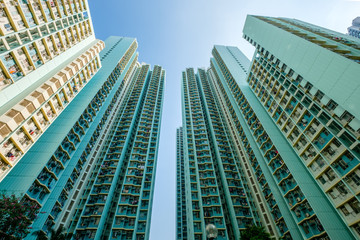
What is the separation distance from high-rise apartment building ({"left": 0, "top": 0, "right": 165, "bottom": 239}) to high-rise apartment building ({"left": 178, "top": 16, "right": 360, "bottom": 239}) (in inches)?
668

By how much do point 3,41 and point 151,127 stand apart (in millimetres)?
40846

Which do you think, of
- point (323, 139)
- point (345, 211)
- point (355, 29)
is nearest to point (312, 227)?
point (345, 211)

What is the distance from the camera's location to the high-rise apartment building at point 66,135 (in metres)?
20.2

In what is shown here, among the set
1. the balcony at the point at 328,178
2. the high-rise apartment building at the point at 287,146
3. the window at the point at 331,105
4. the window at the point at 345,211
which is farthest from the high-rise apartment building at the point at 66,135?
the window at the point at 331,105

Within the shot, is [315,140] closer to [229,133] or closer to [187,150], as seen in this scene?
[229,133]

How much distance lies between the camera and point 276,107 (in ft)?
115

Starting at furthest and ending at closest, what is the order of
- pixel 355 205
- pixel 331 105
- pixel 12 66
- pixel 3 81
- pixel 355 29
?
pixel 355 29
pixel 331 105
pixel 12 66
pixel 355 205
pixel 3 81

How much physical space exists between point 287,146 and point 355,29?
134091 millimetres

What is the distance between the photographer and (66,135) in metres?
28.7

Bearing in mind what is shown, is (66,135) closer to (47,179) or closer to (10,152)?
(47,179)

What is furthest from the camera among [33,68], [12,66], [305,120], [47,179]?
[305,120]

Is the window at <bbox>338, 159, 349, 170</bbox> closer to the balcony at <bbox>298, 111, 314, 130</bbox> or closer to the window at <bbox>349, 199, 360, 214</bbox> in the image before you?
the window at <bbox>349, 199, 360, 214</bbox>

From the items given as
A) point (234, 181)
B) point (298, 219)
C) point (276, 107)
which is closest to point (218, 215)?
point (234, 181)

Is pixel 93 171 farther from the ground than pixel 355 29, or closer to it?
closer to it
